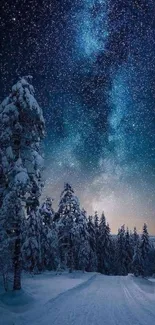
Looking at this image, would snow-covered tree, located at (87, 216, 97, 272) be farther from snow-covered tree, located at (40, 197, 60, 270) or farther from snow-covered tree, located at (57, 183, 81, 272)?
snow-covered tree, located at (57, 183, 81, 272)

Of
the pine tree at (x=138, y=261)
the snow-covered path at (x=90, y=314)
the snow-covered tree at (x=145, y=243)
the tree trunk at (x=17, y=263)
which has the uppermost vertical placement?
the snow-covered tree at (x=145, y=243)

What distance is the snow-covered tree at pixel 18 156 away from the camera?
16.8m

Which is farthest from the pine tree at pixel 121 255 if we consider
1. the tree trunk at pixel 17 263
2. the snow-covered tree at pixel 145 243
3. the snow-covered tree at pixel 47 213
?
the tree trunk at pixel 17 263

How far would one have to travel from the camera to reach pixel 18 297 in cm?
1522

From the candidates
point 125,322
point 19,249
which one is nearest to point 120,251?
point 19,249

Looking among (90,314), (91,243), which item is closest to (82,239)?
(91,243)

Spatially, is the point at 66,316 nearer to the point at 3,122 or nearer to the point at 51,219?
the point at 3,122

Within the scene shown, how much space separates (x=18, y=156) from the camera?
59.5ft

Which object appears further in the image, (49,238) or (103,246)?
(103,246)

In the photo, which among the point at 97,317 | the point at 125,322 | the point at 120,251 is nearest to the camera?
the point at 125,322

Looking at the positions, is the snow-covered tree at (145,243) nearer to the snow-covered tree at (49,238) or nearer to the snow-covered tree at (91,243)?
the snow-covered tree at (91,243)

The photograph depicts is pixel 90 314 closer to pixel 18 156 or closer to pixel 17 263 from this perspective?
pixel 17 263

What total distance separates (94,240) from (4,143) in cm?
5034

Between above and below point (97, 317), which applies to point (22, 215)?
above
